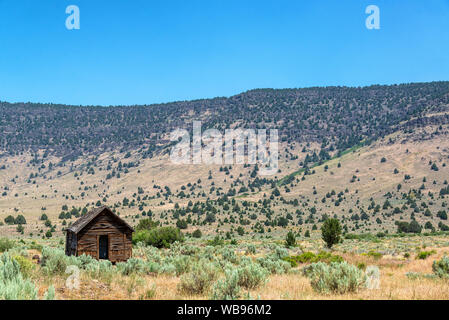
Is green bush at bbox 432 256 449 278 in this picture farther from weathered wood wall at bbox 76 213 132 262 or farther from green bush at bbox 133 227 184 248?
green bush at bbox 133 227 184 248

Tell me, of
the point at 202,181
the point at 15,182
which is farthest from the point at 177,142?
the point at 15,182

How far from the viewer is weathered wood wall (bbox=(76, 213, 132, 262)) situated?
68.0 ft

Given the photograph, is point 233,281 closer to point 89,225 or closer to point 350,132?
point 89,225

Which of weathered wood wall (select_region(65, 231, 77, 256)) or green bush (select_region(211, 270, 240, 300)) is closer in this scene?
green bush (select_region(211, 270, 240, 300))

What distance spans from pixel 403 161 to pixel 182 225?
68.7 m

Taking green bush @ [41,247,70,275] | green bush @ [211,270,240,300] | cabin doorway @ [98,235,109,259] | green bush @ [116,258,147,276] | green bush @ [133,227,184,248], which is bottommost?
green bush @ [133,227,184,248]

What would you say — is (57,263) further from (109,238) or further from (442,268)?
(442,268)

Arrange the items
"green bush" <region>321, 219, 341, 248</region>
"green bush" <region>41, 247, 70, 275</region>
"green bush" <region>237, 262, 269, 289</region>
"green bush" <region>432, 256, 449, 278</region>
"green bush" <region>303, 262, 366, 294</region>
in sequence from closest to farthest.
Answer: "green bush" <region>303, 262, 366, 294</region>
"green bush" <region>237, 262, 269, 289</region>
"green bush" <region>41, 247, 70, 275</region>
"green bush" <region>432, 256, 449, 278</region>
"green bush" <region>321, 219, 341, 248</region>

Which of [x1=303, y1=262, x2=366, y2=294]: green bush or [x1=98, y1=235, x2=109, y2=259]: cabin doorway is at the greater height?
[x1=303, y1=262, x2=366, y2=294]: green bush

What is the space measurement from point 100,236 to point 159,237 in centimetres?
1749

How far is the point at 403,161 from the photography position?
102 meters

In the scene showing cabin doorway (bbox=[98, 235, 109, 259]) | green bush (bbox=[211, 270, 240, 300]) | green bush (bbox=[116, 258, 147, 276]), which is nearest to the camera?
green bush (bbox=[211, 270, 240, 300])

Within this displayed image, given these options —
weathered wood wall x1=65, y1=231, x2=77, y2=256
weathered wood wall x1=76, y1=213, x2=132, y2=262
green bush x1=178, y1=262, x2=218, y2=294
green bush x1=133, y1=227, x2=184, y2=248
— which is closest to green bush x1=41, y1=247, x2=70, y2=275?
green bush x1=178, y1=262, x2=218, y2=294
